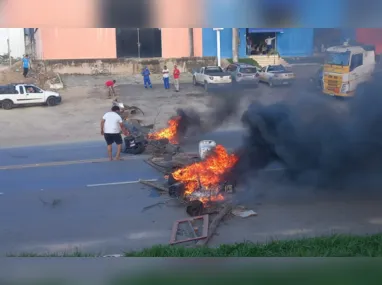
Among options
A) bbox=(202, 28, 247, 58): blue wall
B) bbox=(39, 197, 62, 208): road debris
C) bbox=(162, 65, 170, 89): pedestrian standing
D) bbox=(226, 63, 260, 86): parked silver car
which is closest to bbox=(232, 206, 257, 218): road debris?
bbox=(39, 197, 62, 208): road debris

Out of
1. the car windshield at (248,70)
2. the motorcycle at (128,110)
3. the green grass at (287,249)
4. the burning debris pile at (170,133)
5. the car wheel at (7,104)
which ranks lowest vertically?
the green grass at (287,249)

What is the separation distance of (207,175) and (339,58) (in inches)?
521

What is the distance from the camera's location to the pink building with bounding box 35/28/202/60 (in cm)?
3000

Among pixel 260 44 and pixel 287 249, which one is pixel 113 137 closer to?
pixel 287 249

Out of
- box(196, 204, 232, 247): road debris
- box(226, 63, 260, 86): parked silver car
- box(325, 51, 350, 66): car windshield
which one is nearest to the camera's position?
box(196, 204, 232, 247): road debris

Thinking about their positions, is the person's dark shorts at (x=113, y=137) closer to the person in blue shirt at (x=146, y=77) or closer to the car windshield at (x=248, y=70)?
the car windshield at (x=248, y=70)

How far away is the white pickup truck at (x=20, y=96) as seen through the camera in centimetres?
2094

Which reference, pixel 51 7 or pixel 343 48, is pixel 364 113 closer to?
pixel 51 7

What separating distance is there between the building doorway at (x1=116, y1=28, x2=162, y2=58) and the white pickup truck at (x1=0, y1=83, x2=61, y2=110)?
10760mm

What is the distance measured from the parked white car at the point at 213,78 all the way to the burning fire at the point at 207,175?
48.5 feet

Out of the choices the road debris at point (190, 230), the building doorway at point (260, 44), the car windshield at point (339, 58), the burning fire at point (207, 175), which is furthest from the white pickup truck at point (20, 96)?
the road debris at point (190, 230)

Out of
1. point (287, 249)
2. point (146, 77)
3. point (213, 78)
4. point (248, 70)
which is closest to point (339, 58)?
point (248, 70)

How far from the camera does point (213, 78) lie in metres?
24.7

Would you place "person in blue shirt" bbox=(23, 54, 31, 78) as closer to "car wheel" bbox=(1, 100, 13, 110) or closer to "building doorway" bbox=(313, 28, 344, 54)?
"car wheel" bbox=(1, 100, 13, 110)
